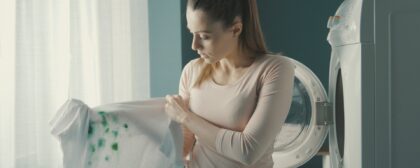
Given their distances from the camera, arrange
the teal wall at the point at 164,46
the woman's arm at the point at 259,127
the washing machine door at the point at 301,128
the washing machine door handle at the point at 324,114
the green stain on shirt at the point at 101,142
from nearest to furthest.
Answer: the woman's arm at the point at 259,127
the green stain on shirt at the point at 101,142
the washing machine door handle at the point at 324,114
the washing machine door at the point at 301,128
the teal wall at the point at 164,46

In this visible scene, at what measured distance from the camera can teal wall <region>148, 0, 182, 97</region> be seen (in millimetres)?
1953

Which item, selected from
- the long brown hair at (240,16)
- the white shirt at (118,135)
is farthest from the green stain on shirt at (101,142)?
the long brown hair at (240,16)

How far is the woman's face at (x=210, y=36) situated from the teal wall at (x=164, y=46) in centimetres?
73

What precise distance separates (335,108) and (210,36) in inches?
21.0

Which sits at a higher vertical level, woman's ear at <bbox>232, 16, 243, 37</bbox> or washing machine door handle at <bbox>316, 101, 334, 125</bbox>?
woman's ear at <bbox>232, 16, 243, 37</bbox>

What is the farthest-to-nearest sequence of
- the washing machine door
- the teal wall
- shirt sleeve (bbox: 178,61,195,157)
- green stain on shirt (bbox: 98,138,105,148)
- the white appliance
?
1. the teal wall
2. the washing machine door
3. shirt sleeve (bbox: 178,61,195,157)
4. green stain on shirt (bbox: 98,138,105,148)
5. the white appliance

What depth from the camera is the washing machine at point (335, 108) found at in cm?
110

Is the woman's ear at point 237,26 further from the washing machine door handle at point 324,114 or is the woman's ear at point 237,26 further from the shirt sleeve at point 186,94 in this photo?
the washing machine door handle at point 324,114

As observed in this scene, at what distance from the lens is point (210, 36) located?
1194 mm

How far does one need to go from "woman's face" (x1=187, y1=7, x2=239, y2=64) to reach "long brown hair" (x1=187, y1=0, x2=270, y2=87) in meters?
0.01

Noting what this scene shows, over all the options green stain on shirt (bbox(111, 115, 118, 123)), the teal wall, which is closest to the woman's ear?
green stain on shirt (bbox(111, 115, 118, 123))

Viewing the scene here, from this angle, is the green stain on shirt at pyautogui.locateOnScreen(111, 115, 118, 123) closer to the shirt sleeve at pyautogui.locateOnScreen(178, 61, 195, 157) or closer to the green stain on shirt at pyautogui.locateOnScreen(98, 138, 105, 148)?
the green stain on shirt at pyautogui.locateOnScreen(98, 138, 105, 148)
